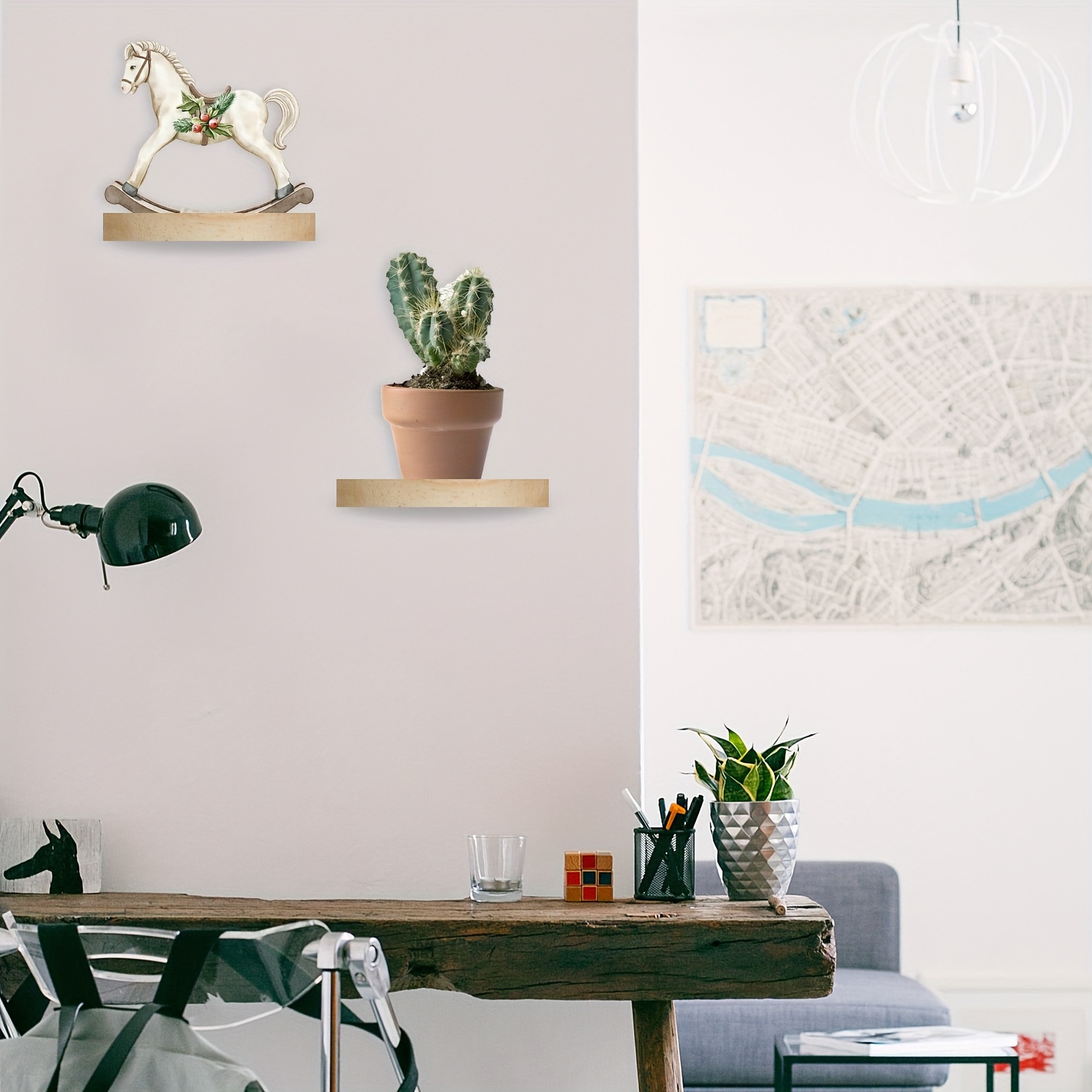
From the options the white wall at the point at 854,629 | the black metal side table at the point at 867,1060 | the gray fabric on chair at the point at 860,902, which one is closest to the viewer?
the black metal side table at the point at 867,1060

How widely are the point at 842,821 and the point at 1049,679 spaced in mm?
740

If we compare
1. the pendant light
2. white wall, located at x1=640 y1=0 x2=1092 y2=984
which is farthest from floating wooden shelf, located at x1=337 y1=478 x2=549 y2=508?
the pendant light

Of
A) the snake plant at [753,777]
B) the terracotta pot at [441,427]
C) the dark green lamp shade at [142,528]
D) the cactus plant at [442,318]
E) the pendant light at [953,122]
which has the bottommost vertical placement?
the snake plant at [753,777]

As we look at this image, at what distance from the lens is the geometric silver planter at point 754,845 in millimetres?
1807

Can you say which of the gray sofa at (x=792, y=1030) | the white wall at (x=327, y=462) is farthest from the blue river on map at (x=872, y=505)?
the white wall at (x=327, y=462)

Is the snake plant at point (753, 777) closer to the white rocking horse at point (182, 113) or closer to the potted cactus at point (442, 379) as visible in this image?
the potted cactus at point (442, 379)

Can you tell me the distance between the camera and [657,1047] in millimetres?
1711

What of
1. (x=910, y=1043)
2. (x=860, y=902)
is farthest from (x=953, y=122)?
(x=910, y=1043)

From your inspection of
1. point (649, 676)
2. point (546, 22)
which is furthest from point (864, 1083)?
point (546, 22)

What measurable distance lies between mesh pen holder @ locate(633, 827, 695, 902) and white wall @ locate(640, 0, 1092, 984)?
1.86 meters

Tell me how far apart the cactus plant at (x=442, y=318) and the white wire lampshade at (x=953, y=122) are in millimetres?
2259

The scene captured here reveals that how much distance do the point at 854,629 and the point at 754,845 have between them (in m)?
2.02

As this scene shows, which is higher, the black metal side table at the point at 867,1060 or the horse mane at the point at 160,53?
the horse mane at the point at 160,53

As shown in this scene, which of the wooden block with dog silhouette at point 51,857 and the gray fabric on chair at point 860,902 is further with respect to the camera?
the gray fabric on chair at point 860,902
